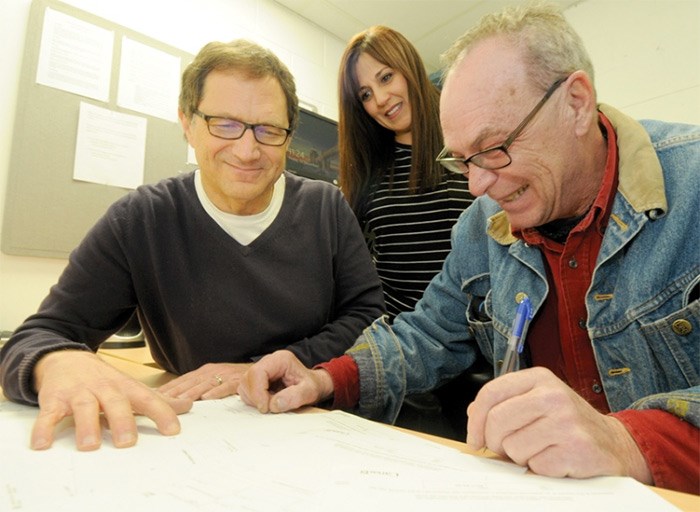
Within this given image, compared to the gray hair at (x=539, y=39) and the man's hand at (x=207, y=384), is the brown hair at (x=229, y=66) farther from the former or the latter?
the man's hand at (x=207, y=384)

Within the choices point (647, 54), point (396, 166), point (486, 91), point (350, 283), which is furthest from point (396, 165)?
point (647, 54)

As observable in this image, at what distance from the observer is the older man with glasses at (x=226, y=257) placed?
3.10ft

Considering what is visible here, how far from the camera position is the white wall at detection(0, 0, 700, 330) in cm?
156

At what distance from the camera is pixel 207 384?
0.76m

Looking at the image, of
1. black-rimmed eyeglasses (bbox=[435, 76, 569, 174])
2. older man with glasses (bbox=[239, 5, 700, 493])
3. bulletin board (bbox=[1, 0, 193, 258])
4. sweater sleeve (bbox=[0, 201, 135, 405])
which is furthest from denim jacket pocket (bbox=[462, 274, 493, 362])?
bulletin board (bbox=[1, 0, 193, 258])

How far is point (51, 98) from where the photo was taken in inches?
63.4

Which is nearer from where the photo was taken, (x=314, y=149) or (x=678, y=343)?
(x=678, y=343)

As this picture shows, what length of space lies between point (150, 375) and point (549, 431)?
0.84 meters

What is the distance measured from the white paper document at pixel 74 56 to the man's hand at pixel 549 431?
1821 mm

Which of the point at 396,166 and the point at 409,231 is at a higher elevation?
the point at 396,166

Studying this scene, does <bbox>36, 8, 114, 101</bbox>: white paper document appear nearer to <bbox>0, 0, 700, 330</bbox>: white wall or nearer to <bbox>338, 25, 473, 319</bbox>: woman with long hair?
<bbox>0, 0, 700, 330</bbox>: white wall

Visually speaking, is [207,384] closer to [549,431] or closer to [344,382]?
[344,382]

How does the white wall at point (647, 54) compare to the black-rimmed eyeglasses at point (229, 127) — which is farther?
the white wall at point (647, 54)

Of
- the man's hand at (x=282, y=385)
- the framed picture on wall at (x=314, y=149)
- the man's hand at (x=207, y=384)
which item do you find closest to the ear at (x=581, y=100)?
the man's hand at (x=282, y=385)
